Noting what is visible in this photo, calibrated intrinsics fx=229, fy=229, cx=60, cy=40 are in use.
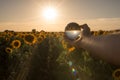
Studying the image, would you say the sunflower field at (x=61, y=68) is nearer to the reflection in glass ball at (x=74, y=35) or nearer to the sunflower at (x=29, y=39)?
the sunflower at (x=29, y=39)


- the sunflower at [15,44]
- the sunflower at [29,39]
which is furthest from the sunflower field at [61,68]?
the sunflower at [29,39]

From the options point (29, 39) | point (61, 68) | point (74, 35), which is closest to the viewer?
point (74, 35)

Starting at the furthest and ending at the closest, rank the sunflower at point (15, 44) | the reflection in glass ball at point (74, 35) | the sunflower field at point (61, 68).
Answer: the sunflower at point (15, 44)
the sunflower field at point (61, 68)
the reflection in glass ball at point (74, 35)

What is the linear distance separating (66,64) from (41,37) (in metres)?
10.9

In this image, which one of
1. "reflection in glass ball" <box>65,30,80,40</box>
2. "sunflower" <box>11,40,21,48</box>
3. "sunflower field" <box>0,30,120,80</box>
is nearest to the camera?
"reflection in glass ball" <box>65,30,80,40</box>

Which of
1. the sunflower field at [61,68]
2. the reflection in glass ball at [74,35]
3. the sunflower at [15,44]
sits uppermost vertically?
the reflection in glass ball at [74,35]

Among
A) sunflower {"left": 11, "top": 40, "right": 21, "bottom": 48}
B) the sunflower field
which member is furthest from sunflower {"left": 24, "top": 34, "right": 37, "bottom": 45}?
the sunflower field

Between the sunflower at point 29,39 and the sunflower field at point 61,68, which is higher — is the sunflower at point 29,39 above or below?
above

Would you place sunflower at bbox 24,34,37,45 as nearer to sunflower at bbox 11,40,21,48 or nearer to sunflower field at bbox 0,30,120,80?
sunflower at bbox 11,40,21,48

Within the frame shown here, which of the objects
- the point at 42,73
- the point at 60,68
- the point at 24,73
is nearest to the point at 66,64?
the point at 60,68

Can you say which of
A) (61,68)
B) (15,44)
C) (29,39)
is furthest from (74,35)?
(29,39)

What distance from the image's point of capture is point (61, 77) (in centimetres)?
750

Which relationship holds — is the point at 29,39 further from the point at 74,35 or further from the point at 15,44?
the point at 74,35

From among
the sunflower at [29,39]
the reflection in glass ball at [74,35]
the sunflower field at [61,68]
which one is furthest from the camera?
the sunflower at [29,39]
